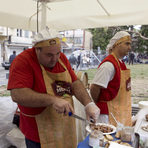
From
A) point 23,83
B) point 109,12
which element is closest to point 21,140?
point 23,83

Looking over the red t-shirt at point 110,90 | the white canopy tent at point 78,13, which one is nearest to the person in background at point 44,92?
the red t-shirt at point 110,90

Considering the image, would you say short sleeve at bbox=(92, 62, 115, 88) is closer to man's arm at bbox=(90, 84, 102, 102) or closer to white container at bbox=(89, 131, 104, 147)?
man's arm at bbox=(90, 84, 102, 102)

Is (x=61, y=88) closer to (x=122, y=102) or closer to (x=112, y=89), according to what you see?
(x=112, y=89)

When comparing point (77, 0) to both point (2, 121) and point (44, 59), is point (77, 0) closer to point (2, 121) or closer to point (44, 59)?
point (44, 59)

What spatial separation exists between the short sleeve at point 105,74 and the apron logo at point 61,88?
A: 434 mm

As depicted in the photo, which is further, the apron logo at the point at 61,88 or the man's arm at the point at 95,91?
the man's arm at the point at 95,91

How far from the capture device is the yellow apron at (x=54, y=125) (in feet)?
5.11

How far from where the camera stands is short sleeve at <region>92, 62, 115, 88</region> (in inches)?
79.0

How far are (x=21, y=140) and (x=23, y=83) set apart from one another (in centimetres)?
202

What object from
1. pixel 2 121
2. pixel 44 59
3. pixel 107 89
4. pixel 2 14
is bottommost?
pixel 2 121

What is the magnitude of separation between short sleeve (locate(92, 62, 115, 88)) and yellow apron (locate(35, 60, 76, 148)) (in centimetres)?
43

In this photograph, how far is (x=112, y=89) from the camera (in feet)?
6.87

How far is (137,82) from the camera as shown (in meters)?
8.23

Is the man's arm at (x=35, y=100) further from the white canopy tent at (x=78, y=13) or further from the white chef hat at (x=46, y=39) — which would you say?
the white canopy tent at (x=78, y=13)
